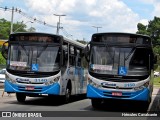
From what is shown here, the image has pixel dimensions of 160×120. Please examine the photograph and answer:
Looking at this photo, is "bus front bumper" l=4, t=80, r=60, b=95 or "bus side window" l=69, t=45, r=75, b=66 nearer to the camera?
"bus front bumper" l=4, t=80, r=60, b=95

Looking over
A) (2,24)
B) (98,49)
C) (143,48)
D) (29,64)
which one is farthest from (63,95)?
(2,24)

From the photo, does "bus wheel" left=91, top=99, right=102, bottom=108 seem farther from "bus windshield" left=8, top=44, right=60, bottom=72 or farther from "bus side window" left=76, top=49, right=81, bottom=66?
"bus side window" left=76, top=49, right=81, bottom=66

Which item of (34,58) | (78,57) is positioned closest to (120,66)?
(34,58)

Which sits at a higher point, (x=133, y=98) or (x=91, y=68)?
(x=91, y=68)

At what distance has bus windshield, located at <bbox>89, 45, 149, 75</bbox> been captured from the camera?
16781 mm

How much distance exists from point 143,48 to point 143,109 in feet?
8.71

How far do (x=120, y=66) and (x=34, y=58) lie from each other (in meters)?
4.06

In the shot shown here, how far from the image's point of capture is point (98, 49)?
56.6 feet

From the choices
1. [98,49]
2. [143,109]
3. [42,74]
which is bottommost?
[143,109]

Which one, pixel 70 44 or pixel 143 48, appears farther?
pixel 70 44

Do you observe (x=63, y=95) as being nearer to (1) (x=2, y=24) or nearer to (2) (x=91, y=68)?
(2) (x=91, y=68)

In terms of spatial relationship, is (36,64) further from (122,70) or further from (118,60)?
(122,70)

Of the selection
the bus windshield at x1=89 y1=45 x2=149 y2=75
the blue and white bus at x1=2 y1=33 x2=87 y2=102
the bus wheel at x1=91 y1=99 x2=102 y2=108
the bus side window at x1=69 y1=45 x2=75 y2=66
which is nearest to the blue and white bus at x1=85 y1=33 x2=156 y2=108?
the bus windshield at x1=89 y1=45 x2=149 y2=75

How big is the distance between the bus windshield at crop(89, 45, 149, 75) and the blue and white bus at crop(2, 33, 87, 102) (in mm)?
2068
